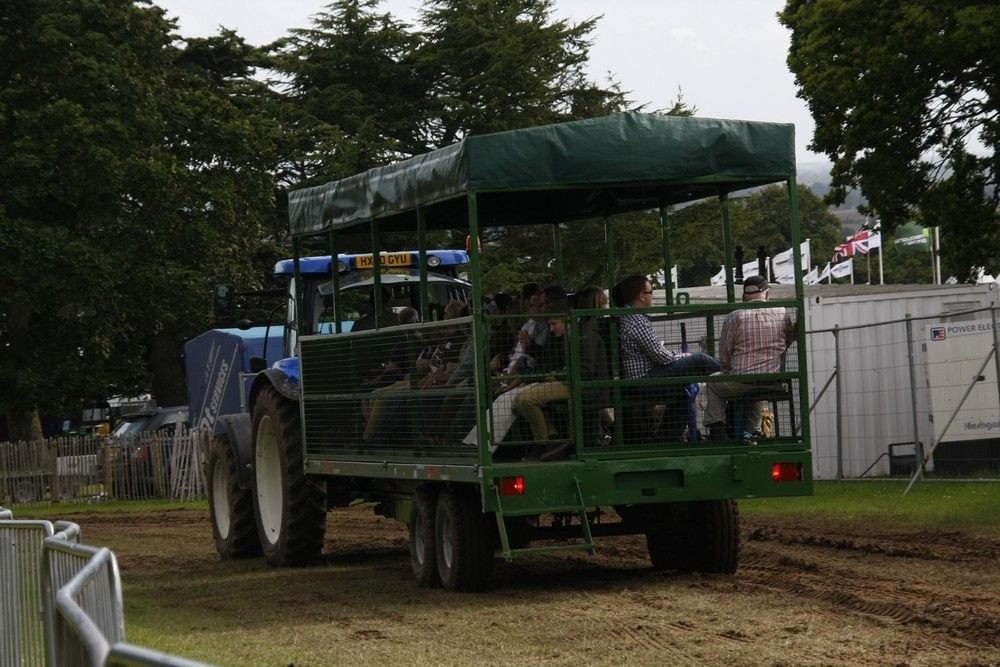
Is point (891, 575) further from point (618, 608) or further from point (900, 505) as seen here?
point (900, 505)

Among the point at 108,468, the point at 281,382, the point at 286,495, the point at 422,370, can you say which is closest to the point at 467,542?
the point at 422,370

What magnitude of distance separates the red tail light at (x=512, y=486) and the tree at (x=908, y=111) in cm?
994

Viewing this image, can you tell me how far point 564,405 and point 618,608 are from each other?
1653 millimetres

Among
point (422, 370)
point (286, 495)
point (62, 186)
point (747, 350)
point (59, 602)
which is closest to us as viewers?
point (59, 602)

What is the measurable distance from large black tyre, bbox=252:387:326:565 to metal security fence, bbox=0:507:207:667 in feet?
19.5

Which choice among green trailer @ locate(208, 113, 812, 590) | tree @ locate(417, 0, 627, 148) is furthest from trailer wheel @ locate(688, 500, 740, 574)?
tree @ locate(417, 0, 627, 148)

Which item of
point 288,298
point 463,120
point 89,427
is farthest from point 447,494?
point 89,427

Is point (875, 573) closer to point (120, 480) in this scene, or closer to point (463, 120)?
point (120, 480)

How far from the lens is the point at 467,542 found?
12422 millimetres

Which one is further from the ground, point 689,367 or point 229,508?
point 689,367

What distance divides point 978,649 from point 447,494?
4700mm

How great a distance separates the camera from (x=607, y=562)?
14.7 m

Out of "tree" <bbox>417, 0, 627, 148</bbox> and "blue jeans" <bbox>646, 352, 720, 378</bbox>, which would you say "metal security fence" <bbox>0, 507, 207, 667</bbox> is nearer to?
"blue jeans" <bbox>646, 352, 720, 378</bbox>

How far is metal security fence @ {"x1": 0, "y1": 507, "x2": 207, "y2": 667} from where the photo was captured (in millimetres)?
4215
